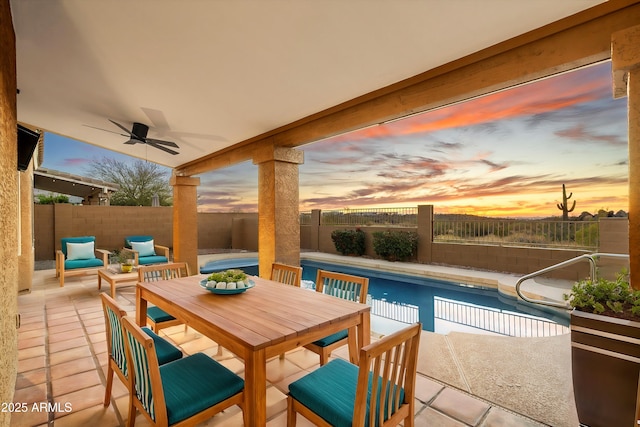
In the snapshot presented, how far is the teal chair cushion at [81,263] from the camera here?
5495 mm

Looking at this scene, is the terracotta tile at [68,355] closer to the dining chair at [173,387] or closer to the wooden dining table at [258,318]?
the wooden dining table at [258,318]

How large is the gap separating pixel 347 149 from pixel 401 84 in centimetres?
629

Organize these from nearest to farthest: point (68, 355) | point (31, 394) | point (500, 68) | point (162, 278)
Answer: point (500, 68) < point (31, 394) < point (68, 355) < point (162, 278)

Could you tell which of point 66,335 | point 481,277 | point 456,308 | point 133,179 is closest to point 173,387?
point 66,335

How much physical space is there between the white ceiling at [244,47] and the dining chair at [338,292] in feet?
5.36

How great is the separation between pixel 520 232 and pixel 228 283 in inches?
283

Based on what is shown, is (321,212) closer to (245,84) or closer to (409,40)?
(245,84)

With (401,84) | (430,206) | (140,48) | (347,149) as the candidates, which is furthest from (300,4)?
(430,206)

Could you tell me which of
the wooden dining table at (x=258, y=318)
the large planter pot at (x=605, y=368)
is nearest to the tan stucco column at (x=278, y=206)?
the wooden dining table at (x=258, y=318)

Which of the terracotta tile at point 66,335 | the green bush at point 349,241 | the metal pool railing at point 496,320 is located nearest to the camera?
the terracotta tile at point 66,335

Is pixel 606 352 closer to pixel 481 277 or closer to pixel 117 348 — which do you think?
pixel 117 348

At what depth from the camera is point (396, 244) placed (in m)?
8.95

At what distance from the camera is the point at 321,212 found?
1184 cm

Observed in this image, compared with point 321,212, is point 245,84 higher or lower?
higher
